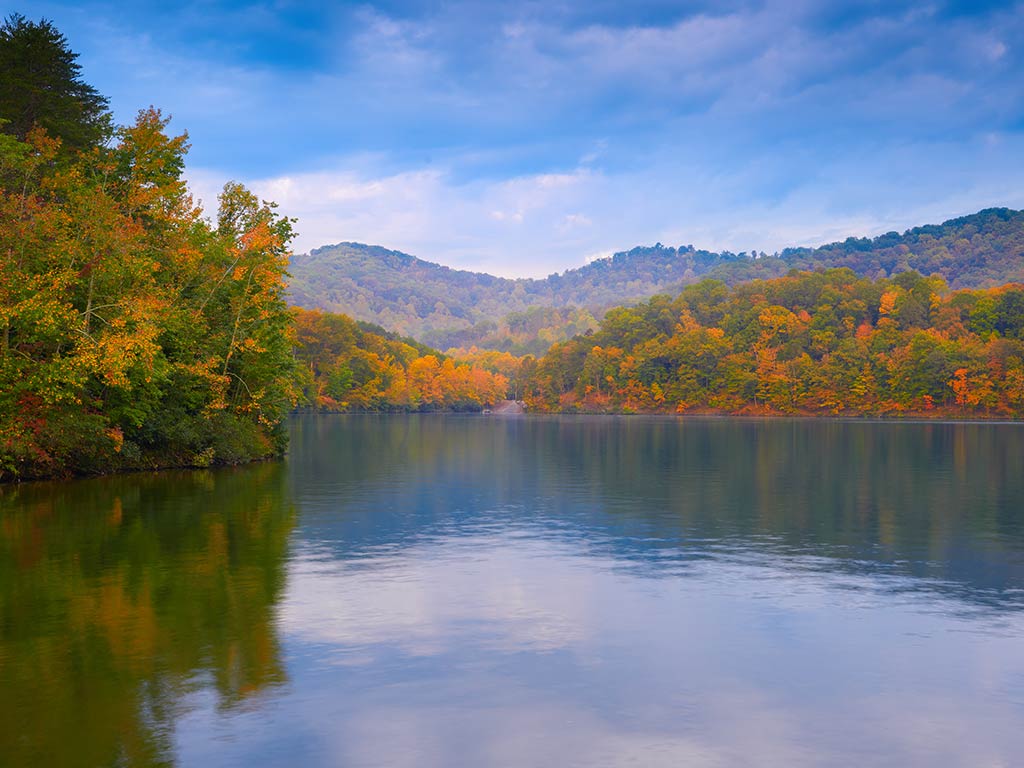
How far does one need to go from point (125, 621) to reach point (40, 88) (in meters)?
41.3

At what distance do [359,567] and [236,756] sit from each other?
10271 mm

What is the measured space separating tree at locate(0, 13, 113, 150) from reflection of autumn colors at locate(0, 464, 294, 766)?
25682 millimetres

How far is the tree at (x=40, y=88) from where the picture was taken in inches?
1761

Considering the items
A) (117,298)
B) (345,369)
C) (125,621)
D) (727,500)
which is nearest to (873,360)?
(345,369)

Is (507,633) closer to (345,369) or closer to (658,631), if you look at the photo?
(658,631)

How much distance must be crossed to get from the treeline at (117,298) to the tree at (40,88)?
97 millimetres

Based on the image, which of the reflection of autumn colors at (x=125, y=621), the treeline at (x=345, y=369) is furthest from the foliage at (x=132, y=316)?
the treeline at (x=345, y=369)

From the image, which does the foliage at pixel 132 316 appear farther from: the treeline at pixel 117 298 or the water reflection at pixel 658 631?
the water reflection at pixel 658 631

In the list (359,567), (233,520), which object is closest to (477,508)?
(233,520)

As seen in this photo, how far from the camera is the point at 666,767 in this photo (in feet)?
29.6

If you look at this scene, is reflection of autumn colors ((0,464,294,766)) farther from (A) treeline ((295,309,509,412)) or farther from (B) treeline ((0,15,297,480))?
(A) treeline ((295,309,509,412))

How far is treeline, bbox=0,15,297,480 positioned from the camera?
99.9ft

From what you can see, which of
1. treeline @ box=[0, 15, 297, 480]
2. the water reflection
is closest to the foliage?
treeline @ box=[0, 15, 297, 480]

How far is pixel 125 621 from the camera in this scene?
14398 mm
